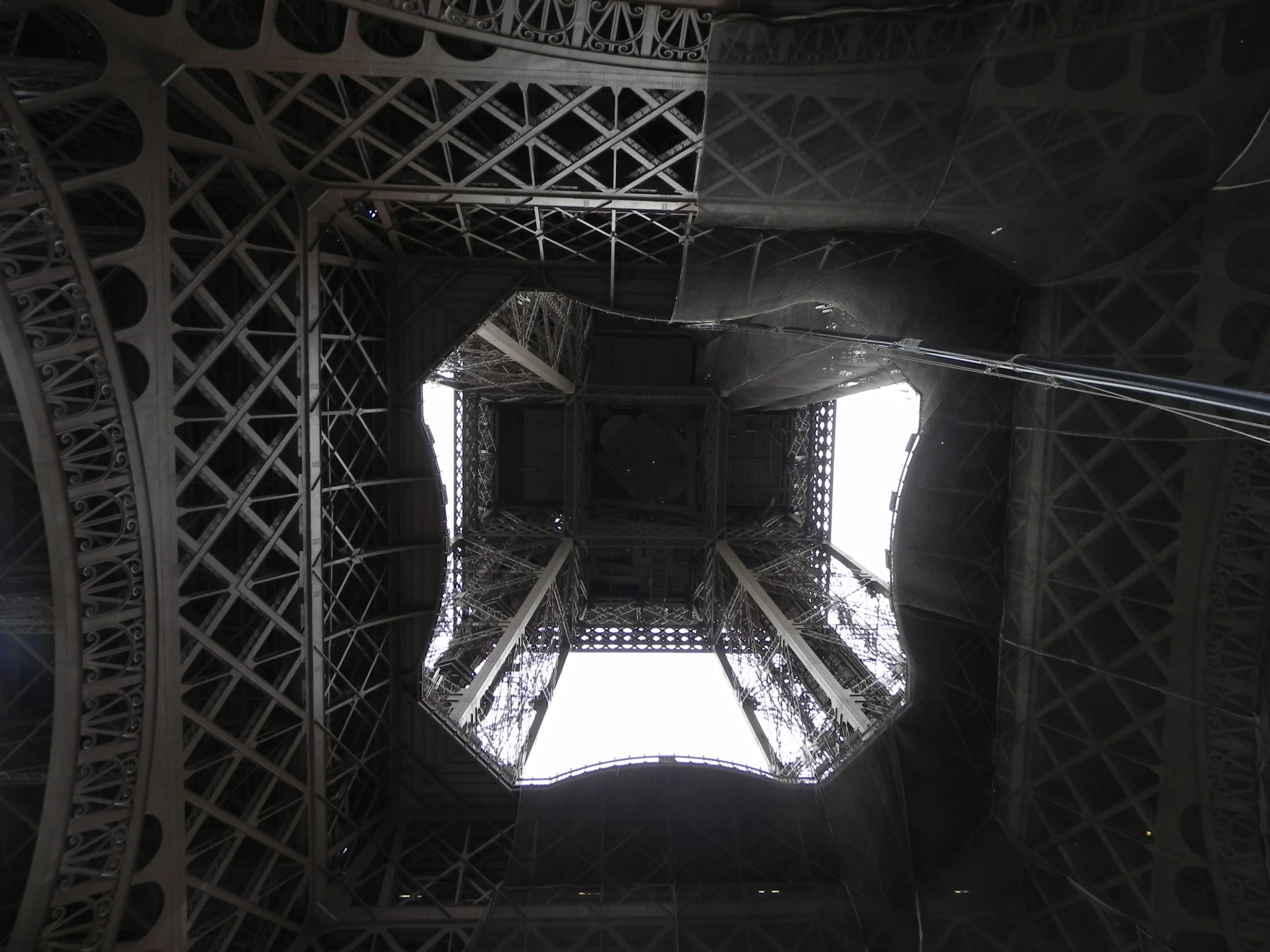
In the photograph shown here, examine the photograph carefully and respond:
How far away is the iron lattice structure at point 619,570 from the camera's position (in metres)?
15.8

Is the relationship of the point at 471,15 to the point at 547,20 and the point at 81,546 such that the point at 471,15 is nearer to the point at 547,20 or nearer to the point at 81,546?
the point at 547,20

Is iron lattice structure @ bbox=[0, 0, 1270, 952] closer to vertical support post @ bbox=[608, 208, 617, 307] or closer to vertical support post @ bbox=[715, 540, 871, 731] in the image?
vertical support post @ bbox=[608, 208, 617, 307]

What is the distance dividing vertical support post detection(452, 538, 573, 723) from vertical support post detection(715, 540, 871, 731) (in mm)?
5382

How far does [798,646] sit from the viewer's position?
15.7 meters

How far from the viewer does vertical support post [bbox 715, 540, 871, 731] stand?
12.3 metres

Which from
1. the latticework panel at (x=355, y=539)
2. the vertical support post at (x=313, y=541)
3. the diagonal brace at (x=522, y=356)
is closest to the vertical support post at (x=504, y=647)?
the latticework panel at (x=355, y=539)

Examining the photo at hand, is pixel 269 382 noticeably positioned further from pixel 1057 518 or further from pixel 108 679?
pixel 1057 518

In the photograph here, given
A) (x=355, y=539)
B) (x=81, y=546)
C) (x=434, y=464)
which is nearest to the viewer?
(x=81, y=546)

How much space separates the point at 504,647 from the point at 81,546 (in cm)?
963

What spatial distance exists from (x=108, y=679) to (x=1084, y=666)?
9953 millimetres

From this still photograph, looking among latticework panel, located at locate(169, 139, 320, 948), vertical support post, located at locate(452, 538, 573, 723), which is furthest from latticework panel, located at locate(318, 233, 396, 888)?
vertical support post, located at locate(452, 538, 573, 723)

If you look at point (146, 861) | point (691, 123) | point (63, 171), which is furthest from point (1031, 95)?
point (146, 861)

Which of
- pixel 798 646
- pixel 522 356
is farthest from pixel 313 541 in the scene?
pixel 798 646

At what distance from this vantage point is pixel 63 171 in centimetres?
887
